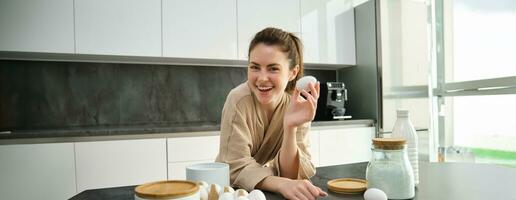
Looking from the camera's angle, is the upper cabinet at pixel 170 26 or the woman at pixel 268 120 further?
the upper cabinet at pixel 170 26

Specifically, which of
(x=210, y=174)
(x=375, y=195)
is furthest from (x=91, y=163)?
(x=375, y=195)

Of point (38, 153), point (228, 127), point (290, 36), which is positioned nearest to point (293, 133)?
point (228, 127)

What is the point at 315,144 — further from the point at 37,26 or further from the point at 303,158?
the point at 37,26

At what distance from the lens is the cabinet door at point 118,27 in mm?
2316

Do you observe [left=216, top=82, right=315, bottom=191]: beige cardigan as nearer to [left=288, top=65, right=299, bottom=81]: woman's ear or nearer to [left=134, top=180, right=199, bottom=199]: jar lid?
[left=288, top=65, right=299, bottom=81]: woman's ear

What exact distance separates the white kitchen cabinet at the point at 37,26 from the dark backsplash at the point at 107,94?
1.16ft

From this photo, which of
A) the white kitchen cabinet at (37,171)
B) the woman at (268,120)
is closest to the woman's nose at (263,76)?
the woman at (268,120)

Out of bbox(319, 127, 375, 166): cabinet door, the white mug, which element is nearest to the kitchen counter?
bbox(319, 127, 375, 166): cabinet door

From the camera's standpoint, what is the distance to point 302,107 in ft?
3.32

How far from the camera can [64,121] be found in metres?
2.57

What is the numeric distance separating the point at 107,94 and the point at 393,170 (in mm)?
2392

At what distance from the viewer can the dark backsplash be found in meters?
2.46

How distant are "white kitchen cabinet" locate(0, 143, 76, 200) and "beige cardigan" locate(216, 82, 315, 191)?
131 cm

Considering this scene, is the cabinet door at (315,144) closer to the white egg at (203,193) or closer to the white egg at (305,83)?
the white egg at (305,83)
